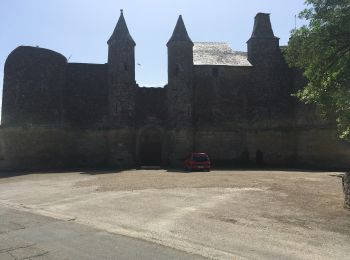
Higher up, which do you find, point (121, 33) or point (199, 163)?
point (121, 33)

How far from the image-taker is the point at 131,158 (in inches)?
1280

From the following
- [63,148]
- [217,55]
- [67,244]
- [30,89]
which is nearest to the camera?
[67,244]

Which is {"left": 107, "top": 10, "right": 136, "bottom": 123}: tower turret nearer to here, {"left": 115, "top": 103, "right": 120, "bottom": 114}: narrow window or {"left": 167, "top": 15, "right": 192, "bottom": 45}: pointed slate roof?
{"left": 115, "top": 103, "right": 120, "bottom": 114}: narrow window

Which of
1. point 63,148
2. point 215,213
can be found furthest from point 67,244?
point 63,148

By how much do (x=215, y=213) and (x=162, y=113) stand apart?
77.5 ft

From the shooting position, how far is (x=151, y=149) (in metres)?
34.5

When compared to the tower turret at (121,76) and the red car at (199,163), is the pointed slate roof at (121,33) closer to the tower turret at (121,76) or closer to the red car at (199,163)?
the tower turret at (121,76)

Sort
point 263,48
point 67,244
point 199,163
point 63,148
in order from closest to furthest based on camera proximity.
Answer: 1. point 67,244
2. point 199,163
3. point 63,148
4. point 263,48

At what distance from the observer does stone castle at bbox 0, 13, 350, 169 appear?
104 feet

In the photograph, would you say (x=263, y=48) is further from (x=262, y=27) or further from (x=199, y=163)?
(x=199, y=163)

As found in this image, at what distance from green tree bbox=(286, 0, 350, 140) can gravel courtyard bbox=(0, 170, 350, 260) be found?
3155 mm

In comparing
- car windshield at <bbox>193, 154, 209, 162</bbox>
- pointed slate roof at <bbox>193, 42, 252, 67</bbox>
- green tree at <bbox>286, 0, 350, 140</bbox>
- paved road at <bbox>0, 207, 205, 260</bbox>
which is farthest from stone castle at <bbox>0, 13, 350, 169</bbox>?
paved road at <bbox>0, 207, 205, 260</bbox>

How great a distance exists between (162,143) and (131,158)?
115 inches

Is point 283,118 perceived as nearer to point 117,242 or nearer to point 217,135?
point 217,135
